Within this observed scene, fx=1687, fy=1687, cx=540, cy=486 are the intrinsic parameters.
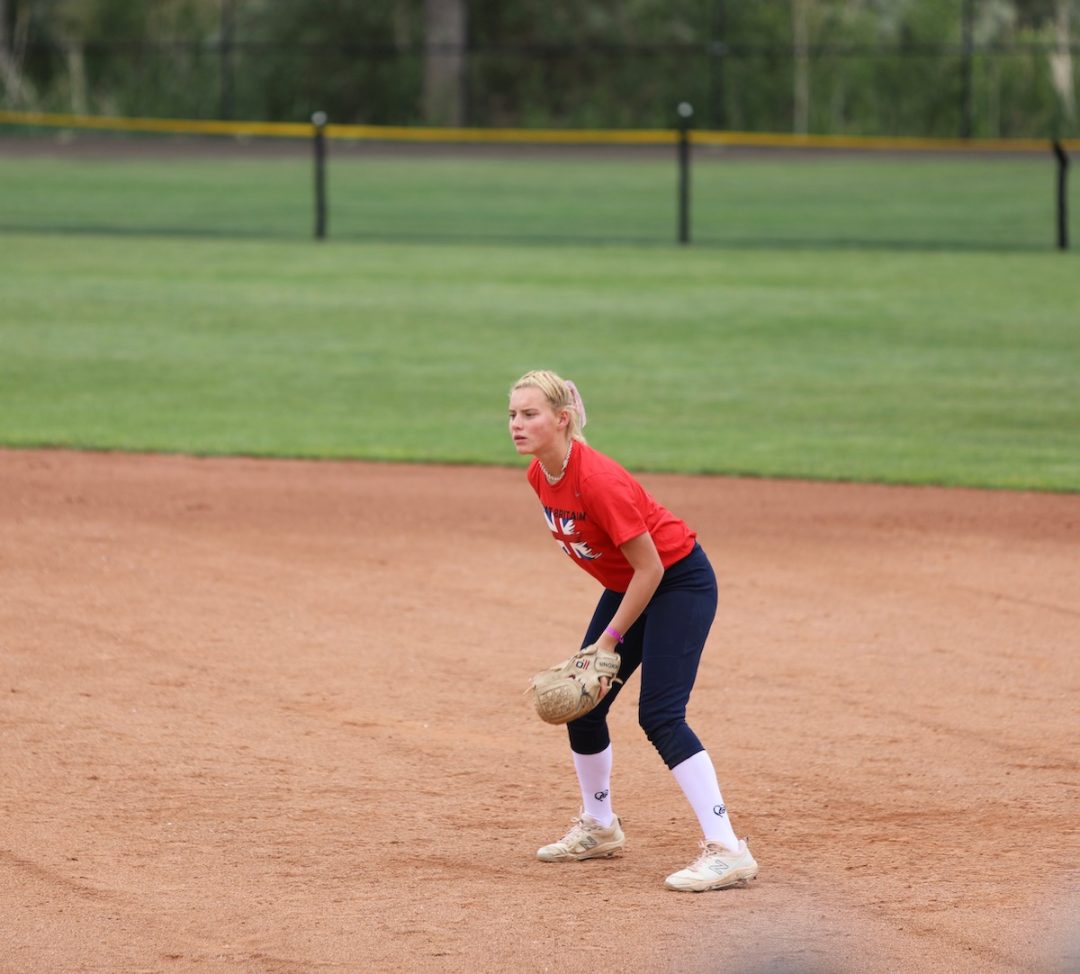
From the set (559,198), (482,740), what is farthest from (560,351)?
(559,198)

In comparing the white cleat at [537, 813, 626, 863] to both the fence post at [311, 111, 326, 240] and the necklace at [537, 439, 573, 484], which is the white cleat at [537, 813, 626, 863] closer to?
the necklace at [537, 439, 573, 484]

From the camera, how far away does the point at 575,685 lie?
502 centimetres

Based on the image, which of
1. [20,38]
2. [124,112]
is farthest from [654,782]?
[20,38]

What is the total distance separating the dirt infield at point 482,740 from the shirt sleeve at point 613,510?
1.09 m

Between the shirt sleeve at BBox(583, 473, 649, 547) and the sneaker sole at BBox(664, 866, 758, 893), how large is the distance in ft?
3.41

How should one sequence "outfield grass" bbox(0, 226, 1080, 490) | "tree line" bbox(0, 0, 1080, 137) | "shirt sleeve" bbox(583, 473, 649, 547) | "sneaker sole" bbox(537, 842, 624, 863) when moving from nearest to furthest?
1. "shirt sleeve" bbox(583, 473, 649, 547)
2. "sneaker sole" bbox(537, 842, 624, 863)
3. "outfield grass" bbox(0, 226, 1080, 490)
4. "tree line" bbox(0, 0, 1080, 137)

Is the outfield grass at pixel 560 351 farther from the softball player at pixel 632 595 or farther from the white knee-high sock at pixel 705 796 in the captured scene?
the white knee-high sock at pixel 705 796

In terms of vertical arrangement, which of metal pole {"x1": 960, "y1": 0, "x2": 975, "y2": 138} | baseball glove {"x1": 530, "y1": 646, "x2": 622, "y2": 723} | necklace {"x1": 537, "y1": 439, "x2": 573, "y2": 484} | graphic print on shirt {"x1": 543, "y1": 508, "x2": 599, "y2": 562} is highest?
metal pole {"x1": 960, "y1": 0, "x2": 975, "y2": 138}

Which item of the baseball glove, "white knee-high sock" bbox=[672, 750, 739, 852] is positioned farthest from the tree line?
"white knee-high sock" bbox=[672, 750, 739, 852]

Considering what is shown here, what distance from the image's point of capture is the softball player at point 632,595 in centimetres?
498

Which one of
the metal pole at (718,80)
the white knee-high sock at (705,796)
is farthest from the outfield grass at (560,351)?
the metal pole at (718,80)

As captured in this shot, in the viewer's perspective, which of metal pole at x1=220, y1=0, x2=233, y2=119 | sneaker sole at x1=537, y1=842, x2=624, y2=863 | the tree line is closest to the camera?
sneaker sole at x1=537, y1=842, x2=624, y2=863

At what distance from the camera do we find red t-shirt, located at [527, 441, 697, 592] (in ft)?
16.3

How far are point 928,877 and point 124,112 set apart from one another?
36.1m
